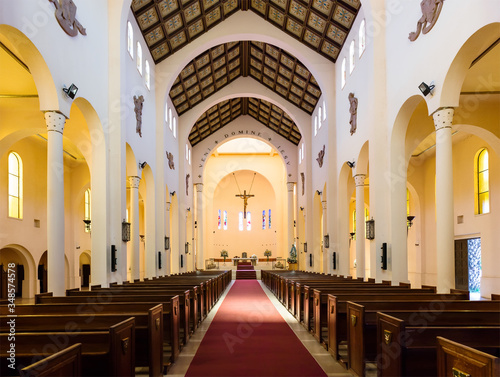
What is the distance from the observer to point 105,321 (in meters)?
5.53

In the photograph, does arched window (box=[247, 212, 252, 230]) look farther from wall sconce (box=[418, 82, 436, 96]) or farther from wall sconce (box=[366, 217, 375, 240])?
wall sconce (box=[418, 82, 436, 96])

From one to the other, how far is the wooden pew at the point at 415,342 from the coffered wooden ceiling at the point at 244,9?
12.5 metres

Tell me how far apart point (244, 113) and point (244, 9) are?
441 inches

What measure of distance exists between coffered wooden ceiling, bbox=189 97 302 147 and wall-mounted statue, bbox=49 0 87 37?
17462mm

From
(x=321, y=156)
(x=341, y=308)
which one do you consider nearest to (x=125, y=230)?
(x=341, y=308)

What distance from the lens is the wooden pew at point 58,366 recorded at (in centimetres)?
288

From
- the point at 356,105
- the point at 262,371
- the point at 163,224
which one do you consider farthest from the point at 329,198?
the point at 262,371

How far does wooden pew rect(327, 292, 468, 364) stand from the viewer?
23.1 feet

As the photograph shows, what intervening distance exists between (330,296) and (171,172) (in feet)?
52.9

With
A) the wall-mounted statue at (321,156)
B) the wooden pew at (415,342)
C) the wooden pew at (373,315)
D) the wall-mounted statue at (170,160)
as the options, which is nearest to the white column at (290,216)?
the wall-mounted statue at (321,156)

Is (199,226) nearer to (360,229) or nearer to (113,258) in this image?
(360,229)

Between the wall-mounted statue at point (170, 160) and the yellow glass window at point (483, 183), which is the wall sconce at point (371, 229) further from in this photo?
the wall-mounted statue at point (170, 160)

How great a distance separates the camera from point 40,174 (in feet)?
63.5

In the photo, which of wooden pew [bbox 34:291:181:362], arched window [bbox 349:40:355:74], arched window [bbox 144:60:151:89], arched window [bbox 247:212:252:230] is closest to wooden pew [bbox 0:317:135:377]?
wooden pew [bbox 34:291:181:362]
